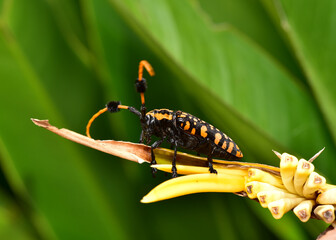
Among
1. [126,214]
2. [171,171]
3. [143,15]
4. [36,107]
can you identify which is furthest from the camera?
[126,214]

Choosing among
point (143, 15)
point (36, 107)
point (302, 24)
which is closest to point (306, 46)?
point (302, 24)

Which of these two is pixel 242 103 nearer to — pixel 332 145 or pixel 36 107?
pixel 332 145

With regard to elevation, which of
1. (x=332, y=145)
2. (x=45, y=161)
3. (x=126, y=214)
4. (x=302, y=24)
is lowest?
(x=332, y=145)

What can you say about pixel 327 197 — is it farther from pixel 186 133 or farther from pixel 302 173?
pixel 186 133

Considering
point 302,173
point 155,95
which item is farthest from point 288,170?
point 155,95

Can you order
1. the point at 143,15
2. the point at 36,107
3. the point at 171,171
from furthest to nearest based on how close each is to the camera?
the point at 36,107
the point at 143,15
the point at 171,171

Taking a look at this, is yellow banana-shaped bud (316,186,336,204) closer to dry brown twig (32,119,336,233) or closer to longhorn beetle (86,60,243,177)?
dry brown twig (32,119,336,233)
